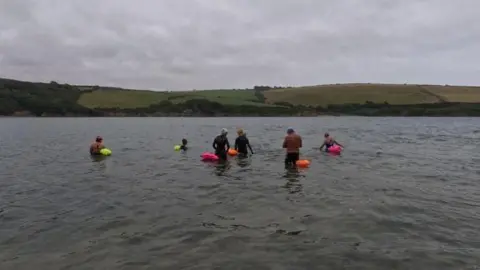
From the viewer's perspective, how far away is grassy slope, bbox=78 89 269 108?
13562 centimetres

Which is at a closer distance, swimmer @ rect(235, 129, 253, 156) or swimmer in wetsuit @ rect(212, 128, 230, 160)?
swimmer in wetsuit @ rect(212, 128, 230, 160)

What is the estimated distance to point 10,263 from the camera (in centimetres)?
925

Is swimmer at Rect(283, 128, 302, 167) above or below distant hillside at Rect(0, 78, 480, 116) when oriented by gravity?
below

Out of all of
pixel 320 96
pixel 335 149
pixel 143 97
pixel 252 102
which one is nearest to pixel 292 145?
pixel 335 149

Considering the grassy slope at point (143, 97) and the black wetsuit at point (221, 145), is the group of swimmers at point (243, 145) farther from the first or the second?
the grassy slope at point (143, 97)

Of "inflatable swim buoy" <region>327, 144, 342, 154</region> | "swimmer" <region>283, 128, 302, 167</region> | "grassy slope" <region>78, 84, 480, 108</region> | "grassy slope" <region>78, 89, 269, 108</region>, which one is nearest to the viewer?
"swimmer" <region>283, 128, 302, 167</region>

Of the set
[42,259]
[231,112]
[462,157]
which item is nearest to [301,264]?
[42,259]

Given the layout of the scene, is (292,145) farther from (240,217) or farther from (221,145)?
(240,217)

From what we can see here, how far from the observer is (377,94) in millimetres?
135500

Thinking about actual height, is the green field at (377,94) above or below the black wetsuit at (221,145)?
above

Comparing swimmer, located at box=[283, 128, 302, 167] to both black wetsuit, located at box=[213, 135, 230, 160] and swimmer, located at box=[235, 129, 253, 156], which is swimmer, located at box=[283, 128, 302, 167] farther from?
swimmer, located at box=[235, 129, 253, 156]

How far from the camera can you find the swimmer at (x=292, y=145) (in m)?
22.4

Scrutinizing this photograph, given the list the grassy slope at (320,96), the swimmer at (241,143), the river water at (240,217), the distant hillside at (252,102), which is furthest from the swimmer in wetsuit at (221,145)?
the grassy slope at (320,96)

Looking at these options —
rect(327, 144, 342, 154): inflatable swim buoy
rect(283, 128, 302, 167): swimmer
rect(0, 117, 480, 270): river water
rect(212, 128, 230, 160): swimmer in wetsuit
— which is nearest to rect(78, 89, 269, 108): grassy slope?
rect(327, 144, 342, 154): inflatable swim buoy
